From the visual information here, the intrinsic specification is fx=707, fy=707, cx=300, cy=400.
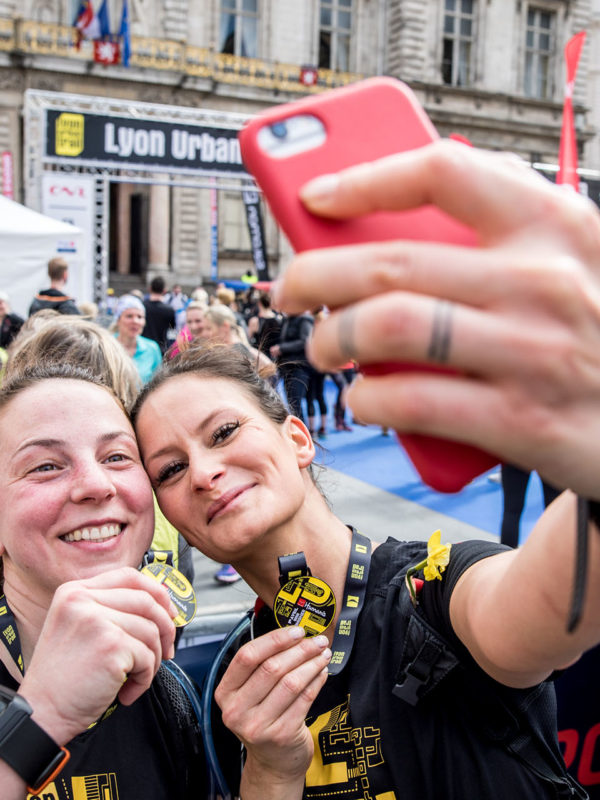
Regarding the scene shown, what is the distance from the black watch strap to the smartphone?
73 centimetres

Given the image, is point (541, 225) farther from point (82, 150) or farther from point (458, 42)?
point (458, 42)

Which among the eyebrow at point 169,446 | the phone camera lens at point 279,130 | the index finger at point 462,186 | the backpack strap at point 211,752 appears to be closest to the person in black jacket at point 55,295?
the eyebrow at point 169,446

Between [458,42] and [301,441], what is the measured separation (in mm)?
30989

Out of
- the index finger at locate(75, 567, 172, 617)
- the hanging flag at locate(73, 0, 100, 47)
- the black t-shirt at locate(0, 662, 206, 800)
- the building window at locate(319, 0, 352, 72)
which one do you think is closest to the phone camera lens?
the index finger at locate(75, 567, 172, 617)

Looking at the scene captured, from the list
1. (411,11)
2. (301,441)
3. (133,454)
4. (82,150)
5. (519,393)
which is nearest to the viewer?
(519,393)

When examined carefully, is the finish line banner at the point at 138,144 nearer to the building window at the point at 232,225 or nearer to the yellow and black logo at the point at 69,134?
the yellow and black logo at the point at 69,134

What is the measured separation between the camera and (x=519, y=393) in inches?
22.7

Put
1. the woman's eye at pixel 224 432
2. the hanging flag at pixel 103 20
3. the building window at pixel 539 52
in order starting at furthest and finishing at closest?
the building window at pixel 539 52 < the hanging flag at pixel 103 20 < the woman's eye at pixel 224 432

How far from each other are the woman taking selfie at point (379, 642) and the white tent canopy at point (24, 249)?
753cm

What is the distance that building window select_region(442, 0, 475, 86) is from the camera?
92.7 ft

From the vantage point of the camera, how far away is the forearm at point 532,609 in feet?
3.28

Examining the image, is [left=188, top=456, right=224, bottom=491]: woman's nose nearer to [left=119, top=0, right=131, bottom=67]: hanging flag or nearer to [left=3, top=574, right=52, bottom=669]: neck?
[left=3, top=574, right=52, bottom=669]: neck

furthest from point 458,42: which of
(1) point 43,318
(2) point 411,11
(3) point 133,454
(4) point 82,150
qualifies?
(3) point 133,454

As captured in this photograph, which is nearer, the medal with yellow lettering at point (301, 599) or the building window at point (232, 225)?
the medal with yellow lettering at point (301, 599)
